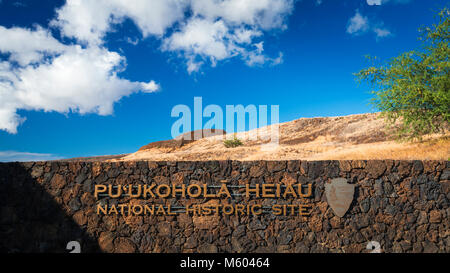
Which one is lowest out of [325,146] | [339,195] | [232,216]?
[232,216]

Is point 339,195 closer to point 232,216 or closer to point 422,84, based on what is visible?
point 232,216

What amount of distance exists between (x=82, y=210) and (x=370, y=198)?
8045 millimetres

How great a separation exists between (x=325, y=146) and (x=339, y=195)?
2051cm

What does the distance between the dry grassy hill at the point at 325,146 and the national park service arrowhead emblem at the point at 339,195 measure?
28.3 feet

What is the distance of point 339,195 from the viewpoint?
28.5 ft

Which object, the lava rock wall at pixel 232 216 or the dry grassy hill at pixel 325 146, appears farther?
the dry grassy hill at pixel 325 146

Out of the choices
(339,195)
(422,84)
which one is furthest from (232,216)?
(422,84)

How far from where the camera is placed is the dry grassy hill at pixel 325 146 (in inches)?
724

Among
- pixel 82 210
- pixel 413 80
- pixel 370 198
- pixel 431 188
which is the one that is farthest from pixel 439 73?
pixel 82 210

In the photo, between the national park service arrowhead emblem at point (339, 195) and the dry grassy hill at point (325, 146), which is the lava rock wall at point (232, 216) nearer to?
the national park service arrowhead emblem at point (339, 195)

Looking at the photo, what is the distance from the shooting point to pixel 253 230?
8.58 m

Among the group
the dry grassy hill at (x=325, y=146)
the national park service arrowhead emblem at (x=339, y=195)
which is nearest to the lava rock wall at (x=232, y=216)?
the national park service arrowhead emblem at (x=339, y=195)

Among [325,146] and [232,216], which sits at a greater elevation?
[325,146]
